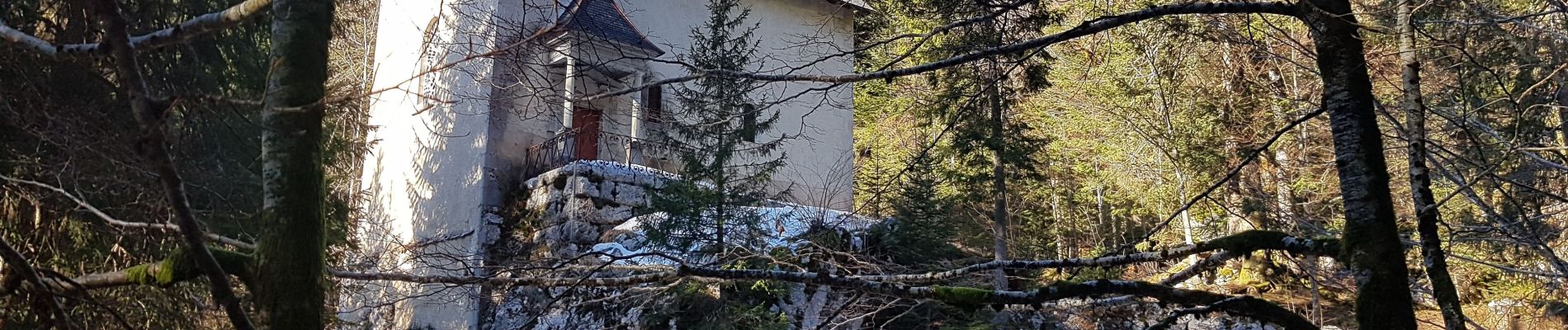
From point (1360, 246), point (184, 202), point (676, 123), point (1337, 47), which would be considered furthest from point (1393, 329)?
point (676, 123)

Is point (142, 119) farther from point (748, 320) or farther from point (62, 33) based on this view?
point (748, 320)

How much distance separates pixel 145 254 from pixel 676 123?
5.80m

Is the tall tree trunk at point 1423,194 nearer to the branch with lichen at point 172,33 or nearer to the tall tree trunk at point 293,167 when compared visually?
the tall tree trunk at point 293,167

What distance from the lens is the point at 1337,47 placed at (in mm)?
4035

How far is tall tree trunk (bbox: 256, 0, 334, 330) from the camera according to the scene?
3588 mm

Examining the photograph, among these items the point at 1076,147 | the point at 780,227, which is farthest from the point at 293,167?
the point at 1076,147

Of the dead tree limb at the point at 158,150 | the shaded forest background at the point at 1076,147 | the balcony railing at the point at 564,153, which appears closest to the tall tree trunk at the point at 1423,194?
the shaded forest background at the point at 1076,147

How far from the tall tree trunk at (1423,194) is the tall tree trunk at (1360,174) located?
52cm

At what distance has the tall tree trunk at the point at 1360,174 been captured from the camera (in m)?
3.78

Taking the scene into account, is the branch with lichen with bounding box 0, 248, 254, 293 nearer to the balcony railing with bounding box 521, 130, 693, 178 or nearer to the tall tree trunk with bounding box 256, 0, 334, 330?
the tall tree trunk with bounding box 256, 0, 334, 330

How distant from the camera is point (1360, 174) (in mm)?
3891

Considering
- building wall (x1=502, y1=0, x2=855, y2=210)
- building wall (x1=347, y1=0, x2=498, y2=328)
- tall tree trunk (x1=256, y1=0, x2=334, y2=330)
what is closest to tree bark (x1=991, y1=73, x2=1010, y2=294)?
building wall (x1=502, y1=0, x2=855, y2=210)

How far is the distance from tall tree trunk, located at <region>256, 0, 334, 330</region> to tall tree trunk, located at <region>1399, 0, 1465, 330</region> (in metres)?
4.29

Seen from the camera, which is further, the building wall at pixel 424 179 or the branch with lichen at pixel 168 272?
the building wall at pixel 424 179
